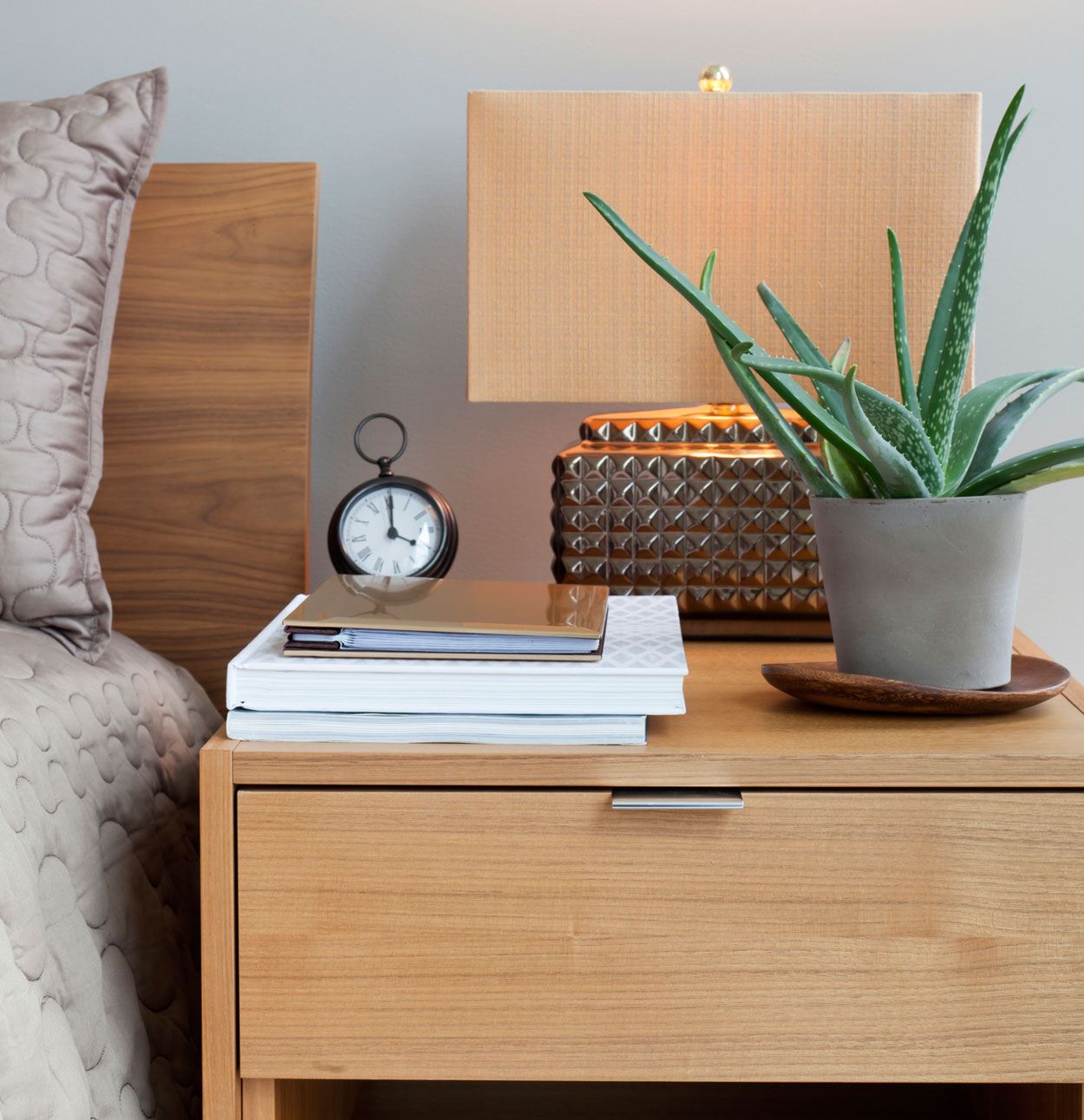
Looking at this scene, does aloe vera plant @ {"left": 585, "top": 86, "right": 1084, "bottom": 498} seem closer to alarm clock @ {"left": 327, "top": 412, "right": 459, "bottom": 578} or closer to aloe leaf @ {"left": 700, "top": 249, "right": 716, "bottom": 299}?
aloe leaf @ {"left": 700, "top": 249, "right": 716, "bottom": 299}

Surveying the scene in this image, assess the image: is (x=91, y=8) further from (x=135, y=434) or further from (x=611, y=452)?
(x=611, y=452)

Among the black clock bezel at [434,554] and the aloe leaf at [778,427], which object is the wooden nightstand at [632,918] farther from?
the black clock bezel at [434,554]

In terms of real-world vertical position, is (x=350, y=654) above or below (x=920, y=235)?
below

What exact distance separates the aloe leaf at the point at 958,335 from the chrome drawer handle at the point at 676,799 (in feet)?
0.92

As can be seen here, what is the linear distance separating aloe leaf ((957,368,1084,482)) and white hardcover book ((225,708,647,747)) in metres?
0.31

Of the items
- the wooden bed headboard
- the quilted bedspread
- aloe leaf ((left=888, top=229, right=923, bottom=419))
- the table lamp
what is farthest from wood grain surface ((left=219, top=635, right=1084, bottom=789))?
the wooden bed headboard

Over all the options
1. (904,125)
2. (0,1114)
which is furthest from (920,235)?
(0,1114)

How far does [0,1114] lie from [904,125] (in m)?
0.92

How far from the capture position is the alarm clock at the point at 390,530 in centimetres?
101

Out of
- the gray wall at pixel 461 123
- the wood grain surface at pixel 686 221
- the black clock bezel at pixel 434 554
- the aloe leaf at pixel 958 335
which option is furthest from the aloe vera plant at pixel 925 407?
the gray wall at pixel 461 123

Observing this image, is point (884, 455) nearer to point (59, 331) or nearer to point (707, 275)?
point (707, 275)

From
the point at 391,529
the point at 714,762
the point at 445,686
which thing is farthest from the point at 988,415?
the point at 391,529

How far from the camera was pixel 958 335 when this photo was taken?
730 millimetres

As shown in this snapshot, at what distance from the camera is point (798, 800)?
66 centimetres
